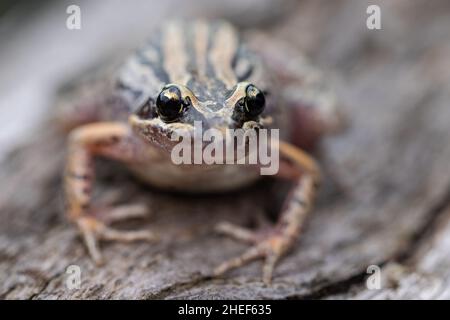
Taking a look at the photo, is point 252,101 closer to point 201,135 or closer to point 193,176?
point 201,135

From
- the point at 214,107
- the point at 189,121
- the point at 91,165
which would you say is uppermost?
the point at 91,165

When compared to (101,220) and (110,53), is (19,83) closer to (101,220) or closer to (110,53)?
(110,53)

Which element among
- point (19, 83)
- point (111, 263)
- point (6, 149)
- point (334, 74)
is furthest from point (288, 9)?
point (111, 263)

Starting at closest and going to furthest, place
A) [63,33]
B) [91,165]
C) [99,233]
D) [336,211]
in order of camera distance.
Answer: [99,233], [91,165], [336,211], [63,33]

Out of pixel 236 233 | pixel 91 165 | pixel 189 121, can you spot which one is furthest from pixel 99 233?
pixel 189 121

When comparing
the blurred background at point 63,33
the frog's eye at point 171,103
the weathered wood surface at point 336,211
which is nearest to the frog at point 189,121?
the frog's eye at point 171,103

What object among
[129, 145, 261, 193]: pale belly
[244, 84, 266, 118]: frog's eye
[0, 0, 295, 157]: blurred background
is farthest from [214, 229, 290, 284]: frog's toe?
[0, 0, 295, 157]: blurred background
